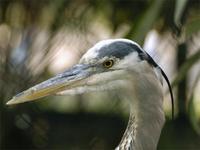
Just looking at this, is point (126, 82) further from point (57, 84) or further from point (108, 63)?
point (57, 84)

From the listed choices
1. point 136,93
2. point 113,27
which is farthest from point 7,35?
point 136,93

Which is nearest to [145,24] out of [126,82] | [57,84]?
[126,82]

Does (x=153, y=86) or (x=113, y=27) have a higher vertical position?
(x=153, y=86)

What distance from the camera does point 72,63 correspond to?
4.44 metres

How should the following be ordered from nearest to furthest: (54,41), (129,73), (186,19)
Answer: (129,73) < (186,19) < (54,41)

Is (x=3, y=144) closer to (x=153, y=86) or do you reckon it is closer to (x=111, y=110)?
(x=111, y=110)

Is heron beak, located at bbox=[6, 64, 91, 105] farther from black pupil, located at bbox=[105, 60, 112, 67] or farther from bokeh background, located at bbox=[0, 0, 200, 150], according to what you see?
bokeh background, located at bbox=[0, 0, 200, 150]

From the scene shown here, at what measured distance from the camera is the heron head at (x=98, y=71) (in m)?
2.52

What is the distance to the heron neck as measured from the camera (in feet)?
8.46

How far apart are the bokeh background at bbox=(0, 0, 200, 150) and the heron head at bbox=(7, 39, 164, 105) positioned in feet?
Result: 3.87

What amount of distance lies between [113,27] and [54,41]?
1.06 ft

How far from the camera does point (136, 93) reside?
2.59 metres

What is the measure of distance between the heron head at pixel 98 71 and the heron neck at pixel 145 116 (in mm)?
60

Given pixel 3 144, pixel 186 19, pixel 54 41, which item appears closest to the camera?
pixel 186 19
